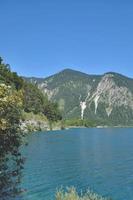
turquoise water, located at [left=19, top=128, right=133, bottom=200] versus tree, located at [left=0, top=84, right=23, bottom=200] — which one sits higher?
tree, located at [left=0, top=84, right=23, bottom=200]

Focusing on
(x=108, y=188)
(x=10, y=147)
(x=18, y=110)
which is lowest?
(x=108, y=188)

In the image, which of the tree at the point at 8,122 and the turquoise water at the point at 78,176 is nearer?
the tree at the point at 8,122

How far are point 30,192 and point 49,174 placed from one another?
1927 centimetres

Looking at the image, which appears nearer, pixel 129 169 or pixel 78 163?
pixel 129 169

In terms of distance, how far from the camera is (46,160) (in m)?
101

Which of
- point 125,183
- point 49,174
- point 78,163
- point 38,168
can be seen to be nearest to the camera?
point 125,183

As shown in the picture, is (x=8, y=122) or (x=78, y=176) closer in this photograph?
(x=8, y=122)

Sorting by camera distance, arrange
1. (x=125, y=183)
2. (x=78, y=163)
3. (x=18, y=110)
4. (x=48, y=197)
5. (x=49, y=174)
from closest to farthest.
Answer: (x=18, y=110) → (x=48, y=197) → (x=125, y=183) → (x=49, y=174) → (x=78, y=163)

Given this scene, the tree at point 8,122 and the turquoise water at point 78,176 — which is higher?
the tree at point 8,122

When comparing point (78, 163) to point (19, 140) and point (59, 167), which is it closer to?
point (59, 167)

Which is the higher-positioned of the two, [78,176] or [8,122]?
[8,122]

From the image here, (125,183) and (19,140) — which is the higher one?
(19,140)

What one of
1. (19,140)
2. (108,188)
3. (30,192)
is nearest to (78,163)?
(108,188)

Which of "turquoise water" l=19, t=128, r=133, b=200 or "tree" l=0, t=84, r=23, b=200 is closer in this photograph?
"tree" l=0, t=84, r=23, b=200
